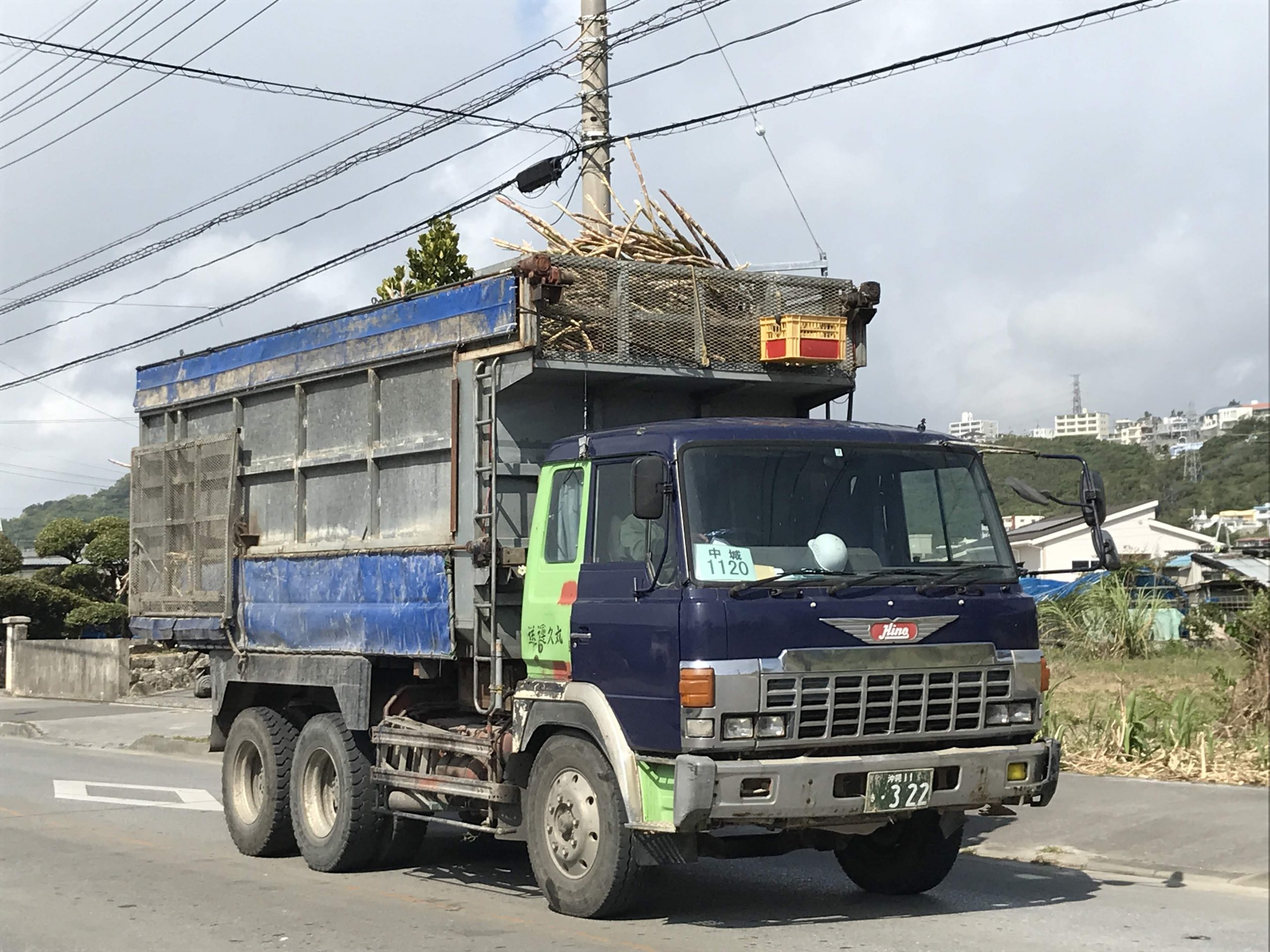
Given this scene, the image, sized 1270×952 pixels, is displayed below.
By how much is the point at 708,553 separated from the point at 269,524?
4843mm

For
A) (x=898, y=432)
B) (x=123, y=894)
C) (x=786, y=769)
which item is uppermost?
(x=898, y=432)

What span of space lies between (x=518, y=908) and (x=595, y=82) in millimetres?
10195

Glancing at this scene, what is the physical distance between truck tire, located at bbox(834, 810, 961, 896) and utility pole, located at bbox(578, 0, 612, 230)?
887 cm

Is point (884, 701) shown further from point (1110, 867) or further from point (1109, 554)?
point (1110, 867)

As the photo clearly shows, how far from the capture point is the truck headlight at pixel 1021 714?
26.7 feet

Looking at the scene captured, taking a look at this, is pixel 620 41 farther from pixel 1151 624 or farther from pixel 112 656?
pixel 112 656

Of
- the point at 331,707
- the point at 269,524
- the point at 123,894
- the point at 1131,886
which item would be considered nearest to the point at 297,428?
the point at 269,524

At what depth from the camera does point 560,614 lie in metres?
8.48

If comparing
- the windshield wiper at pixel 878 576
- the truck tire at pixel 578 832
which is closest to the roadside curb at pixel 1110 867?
the windshield wiper at pixel 878 576

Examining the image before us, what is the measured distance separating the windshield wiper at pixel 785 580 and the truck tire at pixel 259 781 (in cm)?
475

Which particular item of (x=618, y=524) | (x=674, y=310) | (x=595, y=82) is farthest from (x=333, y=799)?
(x=595, y=82)

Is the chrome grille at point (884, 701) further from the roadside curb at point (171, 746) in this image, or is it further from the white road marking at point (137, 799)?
the roadside curb at point (171, 746)

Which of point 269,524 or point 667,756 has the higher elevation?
point 269,524

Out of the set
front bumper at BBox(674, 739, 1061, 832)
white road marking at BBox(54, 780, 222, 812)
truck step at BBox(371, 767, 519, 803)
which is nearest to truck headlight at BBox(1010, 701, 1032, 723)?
front bumper at BBox(674, 739, 1061, 832)
